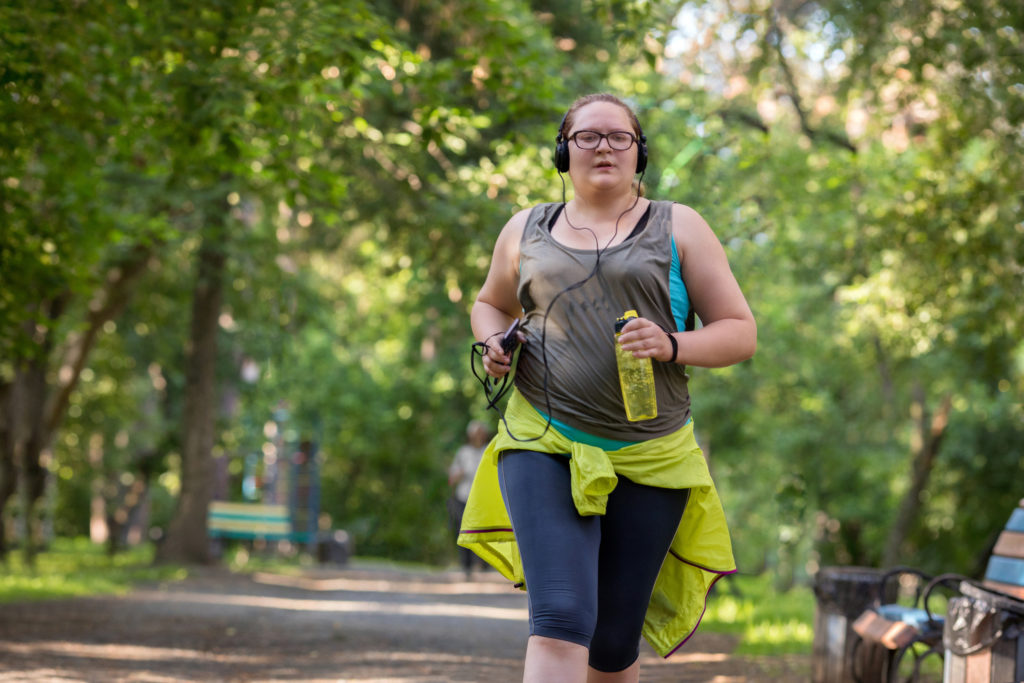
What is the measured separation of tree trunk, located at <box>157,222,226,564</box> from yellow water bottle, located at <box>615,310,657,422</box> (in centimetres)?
1383

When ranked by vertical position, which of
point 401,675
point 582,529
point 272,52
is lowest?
point 401,675

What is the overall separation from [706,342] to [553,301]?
41cm

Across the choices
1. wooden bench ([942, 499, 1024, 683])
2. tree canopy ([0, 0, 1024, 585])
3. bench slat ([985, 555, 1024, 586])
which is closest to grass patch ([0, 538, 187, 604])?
tree canopy ([0, 0, 1024, 585])

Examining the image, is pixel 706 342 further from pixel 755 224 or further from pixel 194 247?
pixel 194 247

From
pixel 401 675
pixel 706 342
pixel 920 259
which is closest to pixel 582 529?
pixel 706 342

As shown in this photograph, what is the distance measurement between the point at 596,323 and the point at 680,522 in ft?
1.99

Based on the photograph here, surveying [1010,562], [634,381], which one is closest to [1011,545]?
[1010,562]

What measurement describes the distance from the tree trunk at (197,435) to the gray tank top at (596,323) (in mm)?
13596

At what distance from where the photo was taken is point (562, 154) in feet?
11.5

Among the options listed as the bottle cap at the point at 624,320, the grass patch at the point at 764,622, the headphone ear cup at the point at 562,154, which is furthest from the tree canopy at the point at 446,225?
the bottle cap at the point at 624,320

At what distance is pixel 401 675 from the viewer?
684 centimetres

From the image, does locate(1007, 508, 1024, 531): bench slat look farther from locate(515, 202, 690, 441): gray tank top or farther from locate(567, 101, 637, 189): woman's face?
locate(567, 101, 637, 189): woman's face

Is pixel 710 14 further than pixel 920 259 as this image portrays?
Yes

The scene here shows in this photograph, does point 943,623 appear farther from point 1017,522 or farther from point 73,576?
point 73,576
